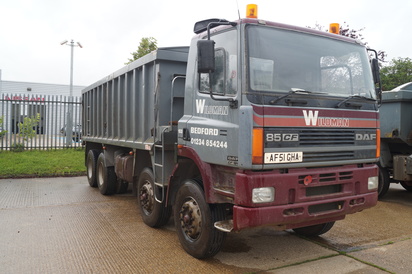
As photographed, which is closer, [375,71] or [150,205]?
[375,71]

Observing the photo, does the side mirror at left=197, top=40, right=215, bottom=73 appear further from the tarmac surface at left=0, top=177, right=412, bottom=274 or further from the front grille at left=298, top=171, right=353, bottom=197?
the tarmac surface at left=0, top=177, right=412, bottom=274

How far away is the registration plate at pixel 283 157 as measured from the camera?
368cm

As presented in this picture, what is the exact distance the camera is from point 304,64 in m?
4.10

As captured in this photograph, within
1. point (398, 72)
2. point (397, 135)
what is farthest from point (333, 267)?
point (398, 72)

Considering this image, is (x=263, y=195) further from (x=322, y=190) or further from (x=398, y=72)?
(x=398, y=72)

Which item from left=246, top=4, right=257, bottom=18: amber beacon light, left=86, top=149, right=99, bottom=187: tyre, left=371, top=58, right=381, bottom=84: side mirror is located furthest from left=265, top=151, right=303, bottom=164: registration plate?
left=86, top=149, right=99, bottom=187: tyre

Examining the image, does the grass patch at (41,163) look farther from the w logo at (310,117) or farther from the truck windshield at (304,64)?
the w logo at (310,117)

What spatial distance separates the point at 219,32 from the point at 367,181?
8.29ft

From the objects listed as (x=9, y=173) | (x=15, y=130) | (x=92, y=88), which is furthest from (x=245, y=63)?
(x=15, y=130)

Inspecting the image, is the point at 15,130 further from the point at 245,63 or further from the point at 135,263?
the point at 245,63

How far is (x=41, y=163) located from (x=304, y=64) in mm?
10837

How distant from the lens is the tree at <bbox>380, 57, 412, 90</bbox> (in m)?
26.2

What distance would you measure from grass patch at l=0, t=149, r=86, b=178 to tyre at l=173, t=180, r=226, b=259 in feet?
26.2

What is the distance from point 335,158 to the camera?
4141 mm
